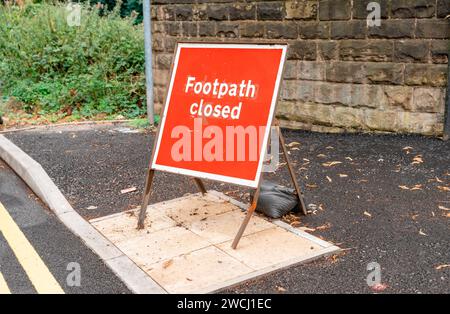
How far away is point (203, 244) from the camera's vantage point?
4.27 m

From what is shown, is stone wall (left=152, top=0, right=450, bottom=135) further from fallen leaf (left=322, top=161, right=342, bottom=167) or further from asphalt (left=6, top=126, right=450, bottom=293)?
fallen leaf (left=322, top=161, right=342, bottom=167)

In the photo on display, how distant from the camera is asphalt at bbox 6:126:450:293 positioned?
12.0 feet

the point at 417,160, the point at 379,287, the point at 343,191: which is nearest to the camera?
the point at 379,287

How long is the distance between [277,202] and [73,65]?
25.9 feet

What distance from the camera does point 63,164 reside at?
21.8 ft

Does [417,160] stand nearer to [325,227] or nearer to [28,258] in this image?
[325,227]

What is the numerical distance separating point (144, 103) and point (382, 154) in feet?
18.3

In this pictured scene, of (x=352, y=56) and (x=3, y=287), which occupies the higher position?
(x=352, y=56)

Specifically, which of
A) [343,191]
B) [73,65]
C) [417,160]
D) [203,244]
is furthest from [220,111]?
[73,65]

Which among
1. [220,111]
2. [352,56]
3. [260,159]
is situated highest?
[352,56]

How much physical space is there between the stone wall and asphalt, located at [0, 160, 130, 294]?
3516 mm

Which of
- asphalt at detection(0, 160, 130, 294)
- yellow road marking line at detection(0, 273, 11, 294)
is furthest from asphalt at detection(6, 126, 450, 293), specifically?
yellow road marking line at detection(0, 273, 11, 294)
